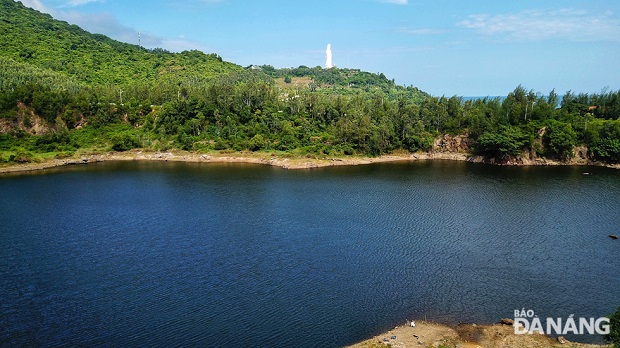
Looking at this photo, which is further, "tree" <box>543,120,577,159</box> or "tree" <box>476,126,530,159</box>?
"tree" <box>476,126,530,159</box>

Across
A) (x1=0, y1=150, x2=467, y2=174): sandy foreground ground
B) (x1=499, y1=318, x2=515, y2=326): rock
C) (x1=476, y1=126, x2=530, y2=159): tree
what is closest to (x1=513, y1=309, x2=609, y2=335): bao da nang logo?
(x1=499, y1=318, x2=515, y2=326): rock

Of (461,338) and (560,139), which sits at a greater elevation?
(560,139)

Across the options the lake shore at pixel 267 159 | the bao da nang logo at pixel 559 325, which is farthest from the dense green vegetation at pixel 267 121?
the bao da nang logo at pixel 559 325

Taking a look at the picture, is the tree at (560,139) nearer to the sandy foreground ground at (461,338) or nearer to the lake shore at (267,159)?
the lake shore at (267,159)

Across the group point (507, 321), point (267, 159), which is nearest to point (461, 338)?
point (507, 321)

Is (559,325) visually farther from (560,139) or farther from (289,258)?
(560,139)

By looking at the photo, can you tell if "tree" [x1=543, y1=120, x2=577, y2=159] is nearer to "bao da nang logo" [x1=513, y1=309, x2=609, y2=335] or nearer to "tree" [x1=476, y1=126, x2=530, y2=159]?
"tree" [x1=476, y1=126, x2=530, y2=159]
